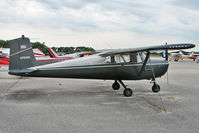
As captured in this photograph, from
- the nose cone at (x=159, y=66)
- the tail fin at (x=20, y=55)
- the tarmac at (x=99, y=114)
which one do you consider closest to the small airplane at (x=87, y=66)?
the tail fin at (x=20, y=55)

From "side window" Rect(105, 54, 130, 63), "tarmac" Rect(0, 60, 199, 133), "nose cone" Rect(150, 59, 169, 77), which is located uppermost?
"side window" Rect(105, 54, 130, 63)

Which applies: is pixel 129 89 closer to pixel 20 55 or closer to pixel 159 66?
pixel 159 66

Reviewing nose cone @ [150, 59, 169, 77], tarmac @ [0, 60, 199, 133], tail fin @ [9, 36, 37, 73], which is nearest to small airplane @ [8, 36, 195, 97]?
tail fin @ [9, 36, 37, 73]

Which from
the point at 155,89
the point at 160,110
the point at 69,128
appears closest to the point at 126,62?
the point at 155,89

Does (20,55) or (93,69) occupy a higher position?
(20,55)

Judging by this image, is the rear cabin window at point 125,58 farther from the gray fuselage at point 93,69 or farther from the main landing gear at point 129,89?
the main landing gear at point 129,89

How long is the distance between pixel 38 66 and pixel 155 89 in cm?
496

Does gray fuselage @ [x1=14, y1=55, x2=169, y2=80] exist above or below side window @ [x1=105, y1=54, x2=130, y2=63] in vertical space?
below

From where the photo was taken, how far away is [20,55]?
7012mm

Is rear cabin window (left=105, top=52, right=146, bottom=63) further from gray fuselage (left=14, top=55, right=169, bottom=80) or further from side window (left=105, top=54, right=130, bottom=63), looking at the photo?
gray fuselage (left=14, top=55, right=169, bottom=80)

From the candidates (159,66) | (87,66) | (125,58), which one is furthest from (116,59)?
(159,66)

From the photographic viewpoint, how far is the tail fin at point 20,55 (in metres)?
6.89

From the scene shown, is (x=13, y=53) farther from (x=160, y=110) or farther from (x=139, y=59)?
(x=160, y=110)

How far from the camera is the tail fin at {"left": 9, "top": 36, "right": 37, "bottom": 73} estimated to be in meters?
6.89
